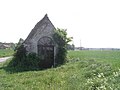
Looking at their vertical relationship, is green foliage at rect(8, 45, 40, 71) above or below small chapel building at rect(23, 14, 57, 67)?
below

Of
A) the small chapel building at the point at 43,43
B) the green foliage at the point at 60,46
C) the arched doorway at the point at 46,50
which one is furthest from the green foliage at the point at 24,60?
the green foliage at the point at 60,46

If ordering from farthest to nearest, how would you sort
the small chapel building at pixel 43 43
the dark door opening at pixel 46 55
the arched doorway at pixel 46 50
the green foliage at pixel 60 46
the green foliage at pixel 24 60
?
the small chapel building at pixel 43 43 → the green foliage at pixel 60 46 → the arched doorway at pixel 46 50 → the dark door opening at pixel 46 55 → the green foliage at pixel 24 60

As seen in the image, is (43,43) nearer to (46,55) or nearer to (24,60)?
(46,55)

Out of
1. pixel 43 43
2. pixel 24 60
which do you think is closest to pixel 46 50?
pixel 43 43

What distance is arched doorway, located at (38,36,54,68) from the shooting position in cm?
3127

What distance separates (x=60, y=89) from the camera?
12.9 m

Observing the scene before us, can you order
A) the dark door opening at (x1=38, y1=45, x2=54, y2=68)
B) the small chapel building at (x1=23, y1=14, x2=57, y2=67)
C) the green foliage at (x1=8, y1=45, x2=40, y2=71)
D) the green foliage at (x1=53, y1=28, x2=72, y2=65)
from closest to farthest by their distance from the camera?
the green foliage at (x1=8, y1=45, x2=40, y2=71) → the dark door opening at (x1=38, y1=45, x2=54, y2=68) → the green foliage at (x1=53, y1=28, x2=72, y2=65) → the small chapel building at (x1=23, y1=14, x2=57, y2=67)

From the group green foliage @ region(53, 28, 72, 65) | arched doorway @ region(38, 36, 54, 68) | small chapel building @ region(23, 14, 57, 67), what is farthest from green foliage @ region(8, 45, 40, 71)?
green foliage @ region(53, 28, 72, 65)

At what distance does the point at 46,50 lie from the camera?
31.6 metres

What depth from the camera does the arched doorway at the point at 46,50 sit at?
31266 millimetres

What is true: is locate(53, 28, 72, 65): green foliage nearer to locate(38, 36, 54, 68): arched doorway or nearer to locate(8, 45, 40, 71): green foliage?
locate(38, 36, 54, 68): arched doorway

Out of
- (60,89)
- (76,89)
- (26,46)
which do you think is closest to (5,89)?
(60,89)

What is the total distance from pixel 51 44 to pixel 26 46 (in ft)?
8.46

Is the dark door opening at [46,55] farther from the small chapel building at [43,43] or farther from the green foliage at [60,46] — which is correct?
the green foliage at [60,46]
